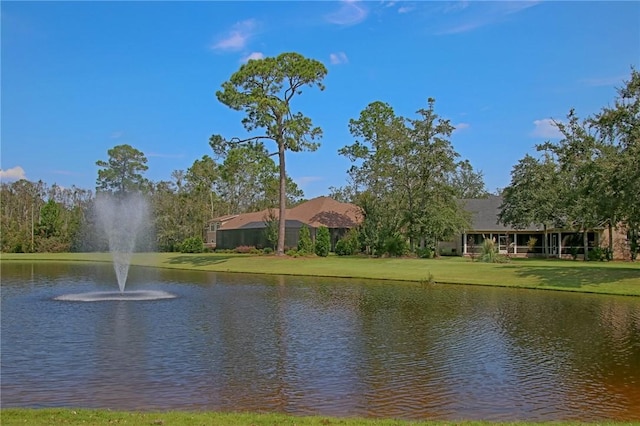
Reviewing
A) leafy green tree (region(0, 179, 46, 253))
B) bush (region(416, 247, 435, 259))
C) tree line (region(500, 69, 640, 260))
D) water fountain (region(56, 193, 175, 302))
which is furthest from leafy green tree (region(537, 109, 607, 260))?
leafy green tree (region(0, 179, 46, 253))

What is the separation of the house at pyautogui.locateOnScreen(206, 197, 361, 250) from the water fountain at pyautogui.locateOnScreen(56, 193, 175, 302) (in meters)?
9.94

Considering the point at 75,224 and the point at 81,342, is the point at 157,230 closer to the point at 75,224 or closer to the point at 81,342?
the point at 75,224

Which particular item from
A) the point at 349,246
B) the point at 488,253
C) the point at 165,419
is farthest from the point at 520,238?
the point at 165,419

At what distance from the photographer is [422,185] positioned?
43.3 metres

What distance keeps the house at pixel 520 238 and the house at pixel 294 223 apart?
1032cm

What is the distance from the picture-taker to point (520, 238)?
49281 millimetres

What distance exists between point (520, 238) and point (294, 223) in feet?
69.5

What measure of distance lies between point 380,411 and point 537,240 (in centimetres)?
4419

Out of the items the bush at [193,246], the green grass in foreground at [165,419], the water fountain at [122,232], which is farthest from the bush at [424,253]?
the green grass in foreground at [165,419]

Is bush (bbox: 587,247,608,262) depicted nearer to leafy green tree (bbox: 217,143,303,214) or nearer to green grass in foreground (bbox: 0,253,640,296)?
green grass in foreground (bbox: 0,253,640,296)

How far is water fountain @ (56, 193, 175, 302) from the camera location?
73.6 feet

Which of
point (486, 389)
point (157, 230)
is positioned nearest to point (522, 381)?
point (486, 389)

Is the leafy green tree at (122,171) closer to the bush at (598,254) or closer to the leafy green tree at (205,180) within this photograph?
the leafy green tree at (205,180)

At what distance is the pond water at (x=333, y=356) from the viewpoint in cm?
874
